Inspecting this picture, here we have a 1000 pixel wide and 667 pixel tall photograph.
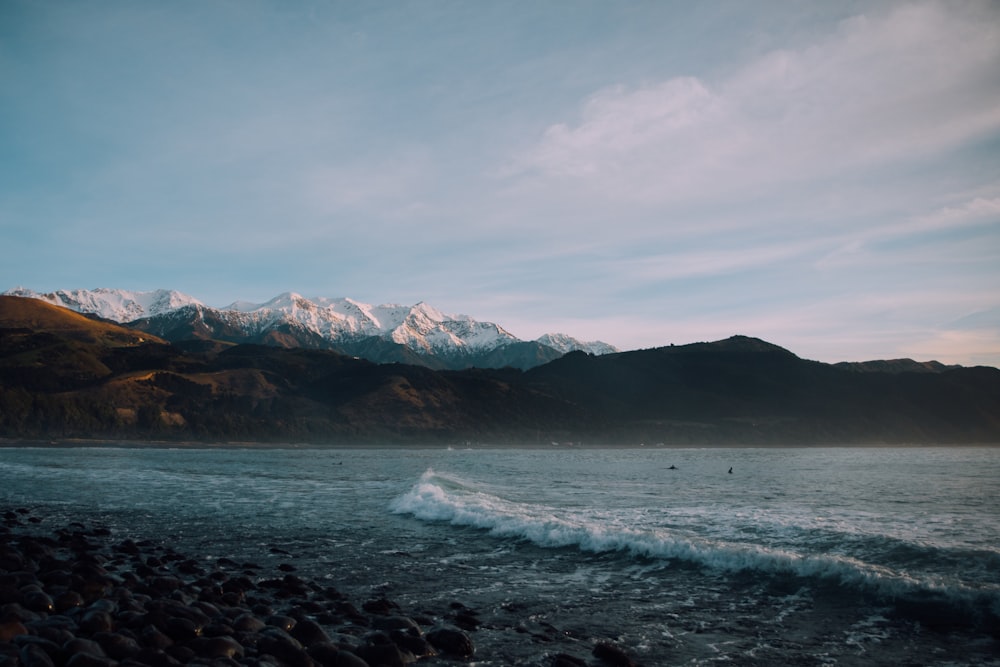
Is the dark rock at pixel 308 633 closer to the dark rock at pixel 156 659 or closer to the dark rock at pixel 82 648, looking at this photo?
the dark rock at pixel 156 659

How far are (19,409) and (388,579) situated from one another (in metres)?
193

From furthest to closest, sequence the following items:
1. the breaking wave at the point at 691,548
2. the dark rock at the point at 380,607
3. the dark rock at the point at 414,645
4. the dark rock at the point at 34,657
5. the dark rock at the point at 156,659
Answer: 1. the breaking wave at the point at 691,548
2. the dark rock at the point at 380,607
3. the dark rock at the point at 414,645
4. the dark rock at the point at 156,659
5. the dark rock at the point at 34,657

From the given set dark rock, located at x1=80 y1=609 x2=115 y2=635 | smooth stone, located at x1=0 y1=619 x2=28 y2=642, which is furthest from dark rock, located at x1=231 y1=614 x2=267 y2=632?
smooth stone, located at x1=0 y1=619 x2=28 y2=642

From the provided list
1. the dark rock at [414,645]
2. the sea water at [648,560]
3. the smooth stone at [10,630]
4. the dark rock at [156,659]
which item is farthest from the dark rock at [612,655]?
the smooth stone at [10,630]

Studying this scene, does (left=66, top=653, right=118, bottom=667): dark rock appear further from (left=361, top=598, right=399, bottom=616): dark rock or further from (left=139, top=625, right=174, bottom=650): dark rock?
(left=361, top=598, right=399, bottom=616): dark rock

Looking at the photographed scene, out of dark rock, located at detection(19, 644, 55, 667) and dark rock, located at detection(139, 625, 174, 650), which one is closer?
dark rock, located at detection(19, 644, 55, 667)

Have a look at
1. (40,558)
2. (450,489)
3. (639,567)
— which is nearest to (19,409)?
(450,489)

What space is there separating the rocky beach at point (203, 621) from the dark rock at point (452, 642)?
0.9 inches

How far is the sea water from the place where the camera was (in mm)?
13898

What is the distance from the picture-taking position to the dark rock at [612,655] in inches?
480

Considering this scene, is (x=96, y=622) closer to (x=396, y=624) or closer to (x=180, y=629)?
(x=180, y=629)

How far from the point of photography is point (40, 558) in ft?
64.4

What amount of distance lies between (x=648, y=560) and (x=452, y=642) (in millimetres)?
11213

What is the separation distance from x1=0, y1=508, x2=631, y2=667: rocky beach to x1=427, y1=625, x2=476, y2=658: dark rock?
0.07ft
